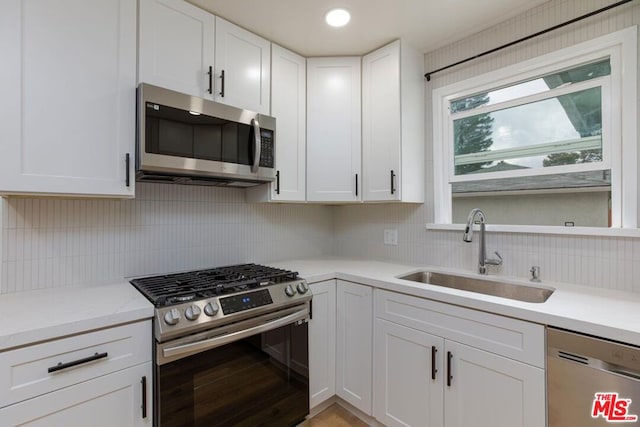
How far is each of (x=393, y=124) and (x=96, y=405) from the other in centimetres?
209

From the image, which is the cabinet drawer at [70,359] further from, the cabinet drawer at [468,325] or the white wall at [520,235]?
the white wall at [520,235]

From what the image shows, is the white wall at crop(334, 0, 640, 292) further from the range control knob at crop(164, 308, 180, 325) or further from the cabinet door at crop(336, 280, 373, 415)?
the range control knob at crop(164, 308, 180, 325)

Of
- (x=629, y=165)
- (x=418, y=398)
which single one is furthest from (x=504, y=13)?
(x=418, y=398)

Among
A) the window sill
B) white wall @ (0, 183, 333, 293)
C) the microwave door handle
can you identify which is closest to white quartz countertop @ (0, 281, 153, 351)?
white wall @ (0, 183, 333, 293)

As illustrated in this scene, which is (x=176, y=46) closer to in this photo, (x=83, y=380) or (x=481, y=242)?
(x=83, y=380)

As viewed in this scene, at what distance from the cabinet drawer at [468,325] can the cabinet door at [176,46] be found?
1.58m

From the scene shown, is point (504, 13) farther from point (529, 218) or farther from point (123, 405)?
point (123, 405)

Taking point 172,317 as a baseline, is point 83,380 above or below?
below

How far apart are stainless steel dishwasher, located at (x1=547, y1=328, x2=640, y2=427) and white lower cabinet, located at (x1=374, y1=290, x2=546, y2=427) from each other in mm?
44

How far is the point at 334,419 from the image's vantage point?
1923mm

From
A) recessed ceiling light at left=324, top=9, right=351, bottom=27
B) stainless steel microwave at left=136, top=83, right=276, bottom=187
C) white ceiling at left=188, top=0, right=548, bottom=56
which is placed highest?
white ceiling at left=188, top=0, right=548, bottom=56

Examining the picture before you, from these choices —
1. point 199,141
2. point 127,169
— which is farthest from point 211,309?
point 199,141

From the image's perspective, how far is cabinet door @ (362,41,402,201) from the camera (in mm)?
2047

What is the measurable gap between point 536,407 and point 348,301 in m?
1.01
